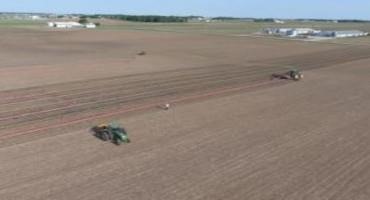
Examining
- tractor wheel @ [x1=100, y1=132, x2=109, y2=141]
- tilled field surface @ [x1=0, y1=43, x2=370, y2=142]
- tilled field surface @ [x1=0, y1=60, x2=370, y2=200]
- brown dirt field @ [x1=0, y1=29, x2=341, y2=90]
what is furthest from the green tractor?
brown dirt field @ [x1=0, y1=29, x2=341, y2=90]

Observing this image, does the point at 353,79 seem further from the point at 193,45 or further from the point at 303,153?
the point at 193,45

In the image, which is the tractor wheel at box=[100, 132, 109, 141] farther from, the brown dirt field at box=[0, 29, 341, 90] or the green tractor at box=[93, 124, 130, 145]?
the brown dirt field at box=[0, 29, 341, 90]

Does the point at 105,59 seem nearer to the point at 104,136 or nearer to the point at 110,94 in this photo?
the point at 110,94

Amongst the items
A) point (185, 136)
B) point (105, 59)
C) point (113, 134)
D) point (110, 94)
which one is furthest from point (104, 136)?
point (105, 59)

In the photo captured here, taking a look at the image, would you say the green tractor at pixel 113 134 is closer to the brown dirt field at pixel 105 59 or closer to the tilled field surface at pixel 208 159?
the tilled field surface at pixel 208 159

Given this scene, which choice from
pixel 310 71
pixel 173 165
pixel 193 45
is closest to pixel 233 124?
pixel 173 165
